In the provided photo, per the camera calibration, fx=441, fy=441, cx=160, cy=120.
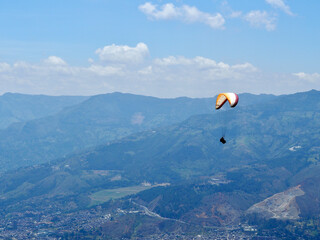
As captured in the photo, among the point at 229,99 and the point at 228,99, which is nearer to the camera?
the point at 229,99
